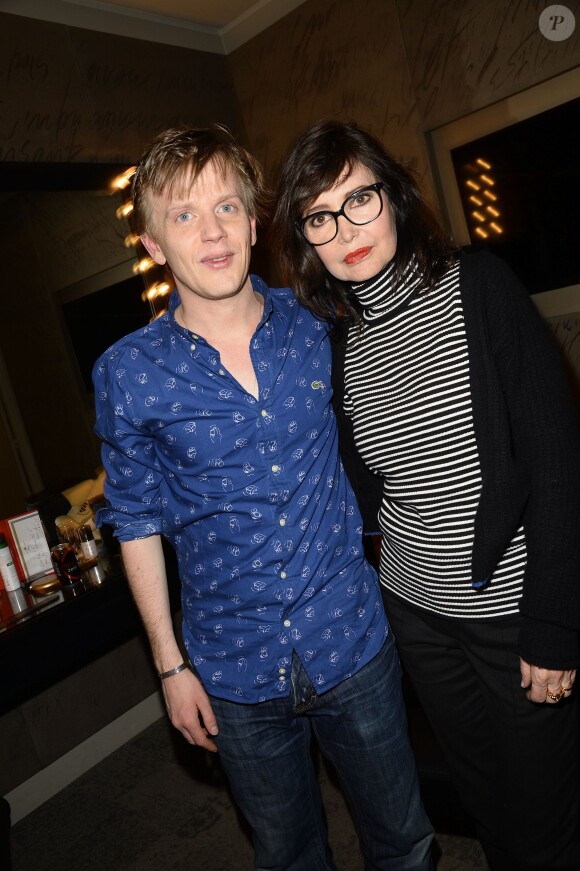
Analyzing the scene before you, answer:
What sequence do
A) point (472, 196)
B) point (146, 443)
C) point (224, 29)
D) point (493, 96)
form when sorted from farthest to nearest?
point (224, 29) → point (472, 196) → point (493, 96) → point (146, 443)

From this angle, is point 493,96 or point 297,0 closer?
point 493,96

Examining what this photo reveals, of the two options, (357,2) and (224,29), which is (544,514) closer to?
(357,2)

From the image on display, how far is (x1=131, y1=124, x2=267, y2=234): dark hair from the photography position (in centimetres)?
144

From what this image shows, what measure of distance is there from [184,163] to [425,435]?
0.74 m

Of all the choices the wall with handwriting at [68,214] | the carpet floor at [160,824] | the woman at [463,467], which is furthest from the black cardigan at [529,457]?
the wall with handwriting at [68,214]

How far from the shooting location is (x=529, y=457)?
127 cm

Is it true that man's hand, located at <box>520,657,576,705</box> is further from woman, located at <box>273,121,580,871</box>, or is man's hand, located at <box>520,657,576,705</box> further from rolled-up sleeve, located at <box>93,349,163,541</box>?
rolled-up sleeve, located at <box>93,349,163,541</box>

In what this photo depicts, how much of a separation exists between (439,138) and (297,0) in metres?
1.09

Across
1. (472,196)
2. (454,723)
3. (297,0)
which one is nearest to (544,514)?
(454,723)

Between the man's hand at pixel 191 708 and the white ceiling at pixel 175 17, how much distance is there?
9.41 ft

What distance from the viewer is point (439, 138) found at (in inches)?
133

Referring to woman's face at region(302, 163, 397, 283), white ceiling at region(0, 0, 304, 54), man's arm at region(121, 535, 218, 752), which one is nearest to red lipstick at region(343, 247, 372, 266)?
woman's face at region(302, 163, 397, 283)

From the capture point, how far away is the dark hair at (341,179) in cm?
140

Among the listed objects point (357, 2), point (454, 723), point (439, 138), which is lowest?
point (454, 723)
